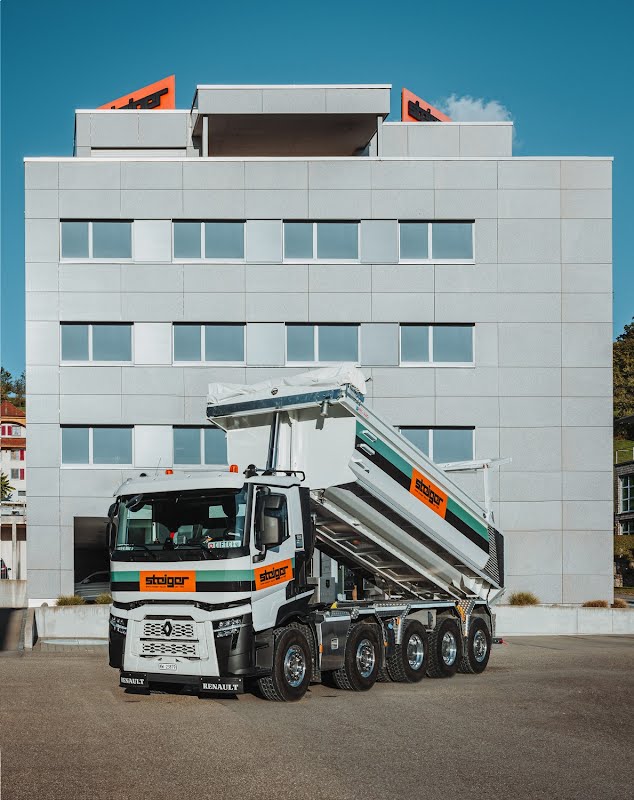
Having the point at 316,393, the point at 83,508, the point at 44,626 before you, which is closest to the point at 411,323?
the point at 83,508

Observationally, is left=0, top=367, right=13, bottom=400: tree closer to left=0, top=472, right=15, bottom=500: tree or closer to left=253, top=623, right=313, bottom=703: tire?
left=0, top=472, right=15, bottom=500: tree

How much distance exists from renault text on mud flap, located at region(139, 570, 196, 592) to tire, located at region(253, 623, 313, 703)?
4.22 ft

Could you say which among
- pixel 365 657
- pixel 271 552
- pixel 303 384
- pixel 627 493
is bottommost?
pixel 627 493

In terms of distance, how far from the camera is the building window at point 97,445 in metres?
31.3

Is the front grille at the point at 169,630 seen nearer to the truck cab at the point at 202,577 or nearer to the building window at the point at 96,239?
the truck cab at the point at 202,577

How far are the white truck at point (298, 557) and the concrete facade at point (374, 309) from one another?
47.2 ft

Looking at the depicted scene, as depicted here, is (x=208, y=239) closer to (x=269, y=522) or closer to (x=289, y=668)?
(x=269, y=522)

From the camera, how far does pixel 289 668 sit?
44.8 feet

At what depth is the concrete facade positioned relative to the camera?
Result: 31281mm

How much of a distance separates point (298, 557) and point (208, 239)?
19.3 meters

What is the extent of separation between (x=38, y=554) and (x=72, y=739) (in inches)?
824

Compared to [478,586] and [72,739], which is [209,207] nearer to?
[478,586]

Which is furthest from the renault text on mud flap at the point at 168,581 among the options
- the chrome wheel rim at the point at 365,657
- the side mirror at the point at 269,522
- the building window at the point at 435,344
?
the building window at the point at 435,344

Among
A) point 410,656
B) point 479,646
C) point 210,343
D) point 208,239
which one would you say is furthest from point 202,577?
point 208,239
